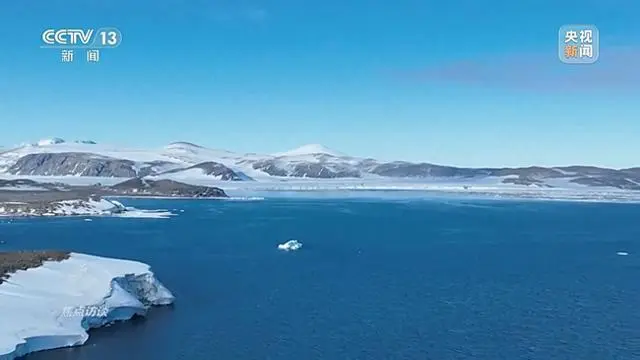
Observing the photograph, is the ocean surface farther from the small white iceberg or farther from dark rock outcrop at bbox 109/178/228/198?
dark rock outcrop at bbox 109/178/228/198

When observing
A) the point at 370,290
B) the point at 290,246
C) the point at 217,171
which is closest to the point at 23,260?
the point at 370,290

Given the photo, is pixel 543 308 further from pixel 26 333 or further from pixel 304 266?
pixel 26 333

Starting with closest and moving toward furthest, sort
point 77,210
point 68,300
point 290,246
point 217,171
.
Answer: point 68,300 → point 290,246 → point 77,210 → point 217,171

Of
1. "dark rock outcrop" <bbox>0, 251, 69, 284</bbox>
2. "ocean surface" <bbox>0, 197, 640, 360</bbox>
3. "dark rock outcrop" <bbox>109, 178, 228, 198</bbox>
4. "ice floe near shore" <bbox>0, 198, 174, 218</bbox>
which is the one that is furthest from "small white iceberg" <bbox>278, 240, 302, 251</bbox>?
"dark rock outcrop" <bbox>109, 178, 228, 198</bbox>

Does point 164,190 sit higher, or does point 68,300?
point 164,190

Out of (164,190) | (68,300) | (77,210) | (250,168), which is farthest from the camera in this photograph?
(250,168)

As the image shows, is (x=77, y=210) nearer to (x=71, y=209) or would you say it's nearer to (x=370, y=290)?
(x=71, y=209)

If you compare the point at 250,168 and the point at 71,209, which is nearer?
the point at 71,209
